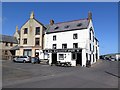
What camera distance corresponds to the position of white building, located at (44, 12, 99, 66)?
40.1m

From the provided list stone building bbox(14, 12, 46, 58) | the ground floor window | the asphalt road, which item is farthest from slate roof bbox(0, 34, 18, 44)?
the asphalt road

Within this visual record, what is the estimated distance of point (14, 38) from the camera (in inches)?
2522

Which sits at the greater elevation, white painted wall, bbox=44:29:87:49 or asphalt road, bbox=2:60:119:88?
white painted wall, bbox=44:29:87:49

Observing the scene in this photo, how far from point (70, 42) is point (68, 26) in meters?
4.51

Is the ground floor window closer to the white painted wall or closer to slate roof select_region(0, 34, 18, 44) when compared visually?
the white painted wall

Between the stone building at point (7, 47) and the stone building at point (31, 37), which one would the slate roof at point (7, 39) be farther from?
the stone building at point (31, 37)

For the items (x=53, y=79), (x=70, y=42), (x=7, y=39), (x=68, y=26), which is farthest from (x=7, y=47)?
(x=53, y=79)

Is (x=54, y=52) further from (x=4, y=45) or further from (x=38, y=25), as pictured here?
(x=4, y=45)

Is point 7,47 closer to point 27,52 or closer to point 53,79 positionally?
point 27,52

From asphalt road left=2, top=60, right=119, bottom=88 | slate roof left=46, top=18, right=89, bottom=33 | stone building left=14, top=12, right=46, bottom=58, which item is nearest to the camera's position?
asphalt road left=2, top=60, right=119, bottom=88

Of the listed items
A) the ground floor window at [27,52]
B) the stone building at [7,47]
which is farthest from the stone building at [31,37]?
the stone building at [7,47]

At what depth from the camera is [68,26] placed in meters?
45.1

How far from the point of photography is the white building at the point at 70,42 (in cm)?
4006

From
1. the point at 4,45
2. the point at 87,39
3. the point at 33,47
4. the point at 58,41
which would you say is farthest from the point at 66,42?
the point at 4,45
